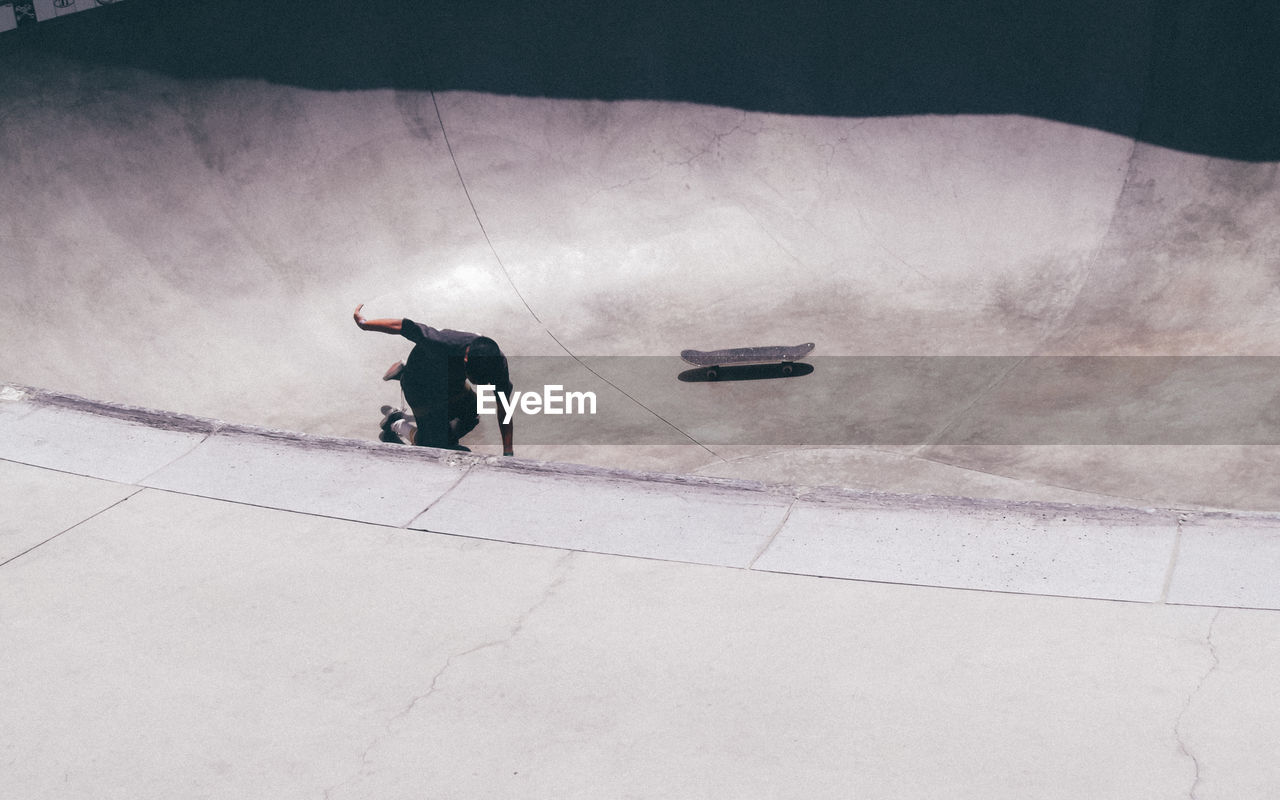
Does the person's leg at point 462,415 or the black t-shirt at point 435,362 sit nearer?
the black t-shirt at point 435,362

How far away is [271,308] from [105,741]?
7.93m

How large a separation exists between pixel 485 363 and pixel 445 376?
87 centimetres

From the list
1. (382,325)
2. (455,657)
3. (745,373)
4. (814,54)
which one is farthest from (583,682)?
(814,54)

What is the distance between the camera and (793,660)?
11.7 feet

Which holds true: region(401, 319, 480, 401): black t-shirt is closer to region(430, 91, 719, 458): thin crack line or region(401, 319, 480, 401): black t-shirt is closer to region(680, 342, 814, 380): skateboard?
region(430, 91, 719, 458): thin crack line

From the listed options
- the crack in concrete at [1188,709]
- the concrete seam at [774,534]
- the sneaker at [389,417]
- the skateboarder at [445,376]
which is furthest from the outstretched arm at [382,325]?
the crack in concrete at [1188,709]

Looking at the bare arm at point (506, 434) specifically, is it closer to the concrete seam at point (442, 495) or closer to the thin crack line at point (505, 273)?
the thin crack line at point (505, 273)

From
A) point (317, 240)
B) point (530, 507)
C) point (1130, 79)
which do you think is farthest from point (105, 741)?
point (1130, 79)

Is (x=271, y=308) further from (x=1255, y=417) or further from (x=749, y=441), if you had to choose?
(x=1255, y=417)

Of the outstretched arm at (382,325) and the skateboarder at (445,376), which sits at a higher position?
the outstretched arm at (382,325)

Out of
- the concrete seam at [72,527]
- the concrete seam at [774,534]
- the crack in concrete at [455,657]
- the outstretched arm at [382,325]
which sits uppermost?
the outstretched arm at [382,325]

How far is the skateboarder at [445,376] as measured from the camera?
23.7 feet

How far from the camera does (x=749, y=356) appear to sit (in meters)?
10.0

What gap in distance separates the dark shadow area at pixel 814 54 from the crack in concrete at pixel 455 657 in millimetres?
9491
